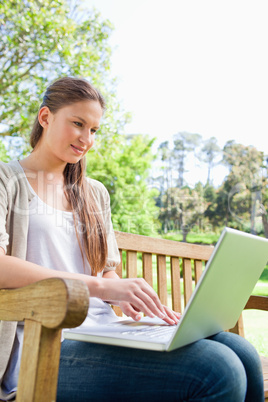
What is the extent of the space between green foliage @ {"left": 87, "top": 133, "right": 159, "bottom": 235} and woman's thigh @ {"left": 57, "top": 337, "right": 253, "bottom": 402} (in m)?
7.42

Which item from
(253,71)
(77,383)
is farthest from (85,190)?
(253,71)

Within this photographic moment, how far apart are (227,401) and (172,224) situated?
8.54m

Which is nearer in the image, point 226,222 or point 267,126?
point 226,222

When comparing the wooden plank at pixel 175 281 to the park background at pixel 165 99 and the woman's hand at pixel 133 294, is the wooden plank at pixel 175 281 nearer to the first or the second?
the woman's hand at pixel 133 294

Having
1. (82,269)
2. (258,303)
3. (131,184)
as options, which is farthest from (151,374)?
(131,184)

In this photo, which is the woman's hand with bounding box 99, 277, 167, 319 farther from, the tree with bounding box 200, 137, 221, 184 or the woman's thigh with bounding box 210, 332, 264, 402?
the tree with bounding box 200, 137, 221, 184

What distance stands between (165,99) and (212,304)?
13.6 meters

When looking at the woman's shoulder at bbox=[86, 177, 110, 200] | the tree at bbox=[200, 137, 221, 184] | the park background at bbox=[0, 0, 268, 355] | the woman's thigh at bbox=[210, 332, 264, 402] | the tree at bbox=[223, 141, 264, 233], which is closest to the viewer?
the woman's thigh at bbox=[210, 332, 264, 402]

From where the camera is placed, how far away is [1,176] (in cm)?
106

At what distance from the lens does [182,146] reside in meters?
10.8

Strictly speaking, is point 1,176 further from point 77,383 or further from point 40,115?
point 77,383

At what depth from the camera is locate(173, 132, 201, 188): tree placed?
1030 centimetres

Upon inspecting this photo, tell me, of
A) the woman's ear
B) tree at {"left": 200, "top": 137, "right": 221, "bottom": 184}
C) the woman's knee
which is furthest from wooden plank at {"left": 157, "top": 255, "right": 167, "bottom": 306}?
tree at {"left": 200, "top": 137, "right": 221, "bottom": 184}

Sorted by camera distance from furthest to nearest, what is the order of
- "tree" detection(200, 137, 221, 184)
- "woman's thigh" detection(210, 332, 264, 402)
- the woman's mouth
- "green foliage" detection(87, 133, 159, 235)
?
"tree" detection(200, 137, 221, 184)
"green foliage" detection(87, 133, 159, 235)
the woman's mouth
"woman's thigh" detection(210, 332, 264, 402)
